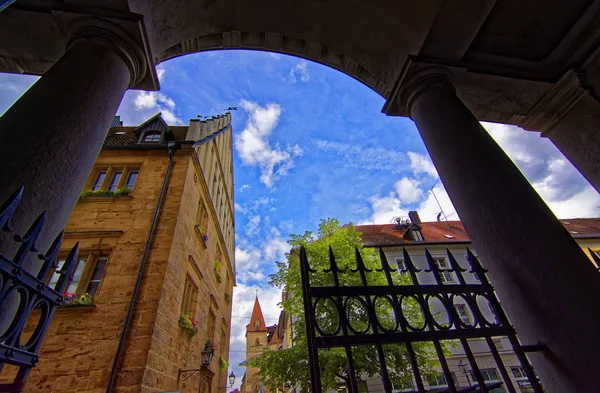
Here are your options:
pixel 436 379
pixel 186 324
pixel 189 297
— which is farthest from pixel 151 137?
pixel 436 379

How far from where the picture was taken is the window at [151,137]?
1168cm

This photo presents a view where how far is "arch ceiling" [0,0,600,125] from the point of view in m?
3.19

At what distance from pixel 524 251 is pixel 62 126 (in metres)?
3.29

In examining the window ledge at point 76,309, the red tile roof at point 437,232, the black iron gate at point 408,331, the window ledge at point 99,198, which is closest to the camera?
the black iron gate at point 408,331

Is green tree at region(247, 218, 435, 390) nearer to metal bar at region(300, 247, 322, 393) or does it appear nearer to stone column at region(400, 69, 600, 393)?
stone column at region(400, 69, 600, 393)

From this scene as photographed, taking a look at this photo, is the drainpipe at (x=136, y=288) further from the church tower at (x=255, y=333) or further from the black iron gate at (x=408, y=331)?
the church tower at (x=255, y=333)

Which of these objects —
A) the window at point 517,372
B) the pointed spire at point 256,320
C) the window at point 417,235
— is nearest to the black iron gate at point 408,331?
the window at point 517,372

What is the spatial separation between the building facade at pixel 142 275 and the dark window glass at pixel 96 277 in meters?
0.03

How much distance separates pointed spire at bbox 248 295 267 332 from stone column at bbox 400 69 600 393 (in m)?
49.5

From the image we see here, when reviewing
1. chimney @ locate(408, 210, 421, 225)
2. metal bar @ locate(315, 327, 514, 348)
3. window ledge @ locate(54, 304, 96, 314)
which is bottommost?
metal bar @ locate(315, 327, 514, 348)

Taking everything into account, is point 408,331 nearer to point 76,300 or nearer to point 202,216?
point 76,300

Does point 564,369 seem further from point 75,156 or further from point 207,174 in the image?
point 207,174

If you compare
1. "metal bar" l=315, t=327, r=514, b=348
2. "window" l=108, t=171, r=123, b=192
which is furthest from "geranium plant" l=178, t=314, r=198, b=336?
"metal bar" l=315, t=327, r=514, b=348

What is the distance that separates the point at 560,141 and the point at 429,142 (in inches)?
86.8
